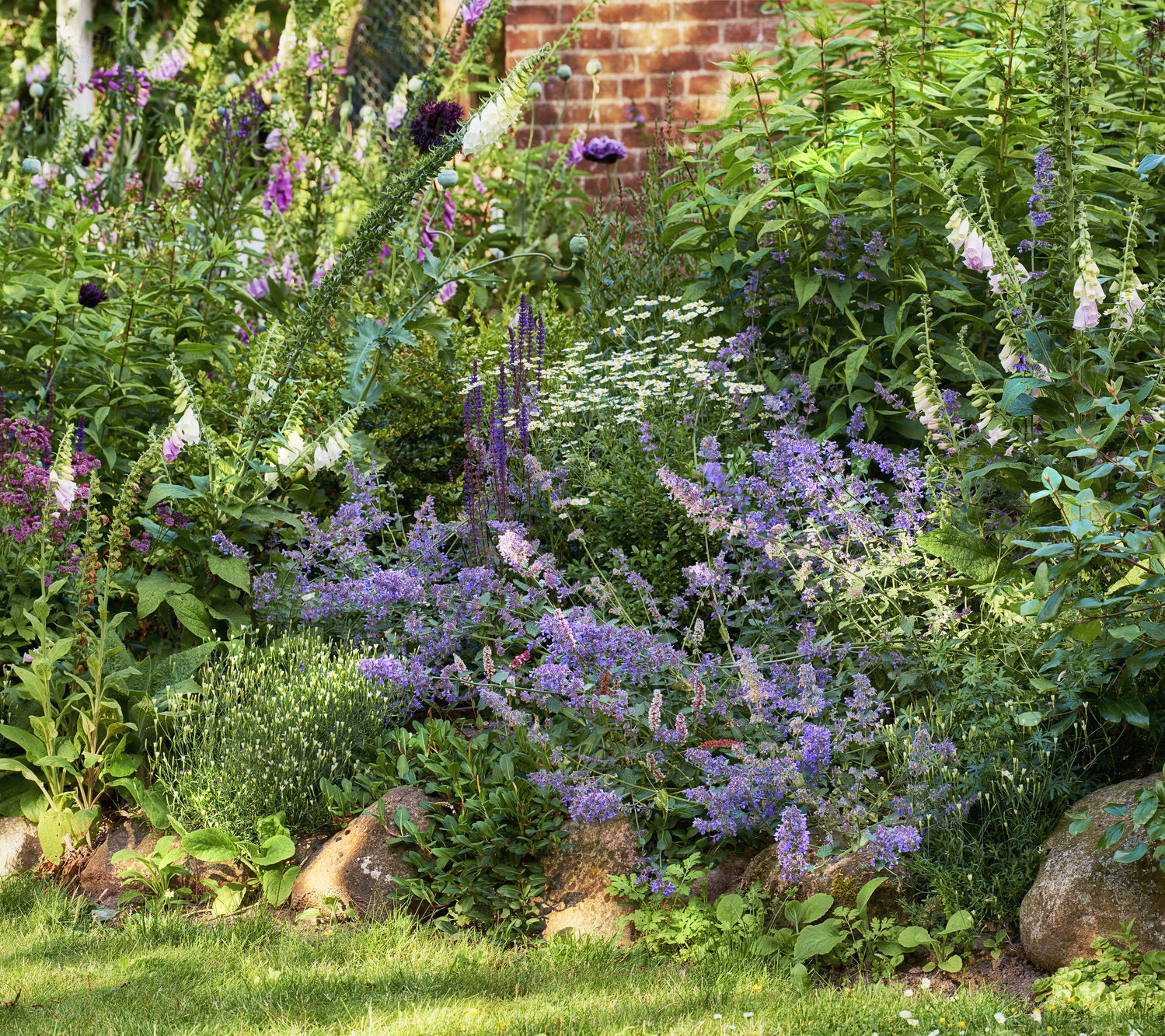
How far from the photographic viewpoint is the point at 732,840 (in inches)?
116

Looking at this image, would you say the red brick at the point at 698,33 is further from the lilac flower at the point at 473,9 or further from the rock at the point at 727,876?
the rock at the point at 727,876

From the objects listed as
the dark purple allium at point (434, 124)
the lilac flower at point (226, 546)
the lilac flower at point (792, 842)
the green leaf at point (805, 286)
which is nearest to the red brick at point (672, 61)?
the dark purple allium at point (434, 124)

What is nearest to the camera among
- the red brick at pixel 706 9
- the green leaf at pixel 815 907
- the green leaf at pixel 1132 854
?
the green leaf at pixel 1132 854

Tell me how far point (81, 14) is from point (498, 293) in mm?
4569

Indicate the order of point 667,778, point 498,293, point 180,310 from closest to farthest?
point 667,778 → point 180,310 → point 498,293

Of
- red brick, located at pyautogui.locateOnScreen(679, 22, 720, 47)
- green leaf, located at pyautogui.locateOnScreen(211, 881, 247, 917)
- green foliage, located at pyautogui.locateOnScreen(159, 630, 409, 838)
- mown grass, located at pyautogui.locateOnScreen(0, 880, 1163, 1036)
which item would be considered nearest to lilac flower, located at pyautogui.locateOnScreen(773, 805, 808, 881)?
mown grass, located at pyautogui.locateOnScreen(0, 880, 1163, 1036)

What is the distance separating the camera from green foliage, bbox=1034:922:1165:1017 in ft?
7.46

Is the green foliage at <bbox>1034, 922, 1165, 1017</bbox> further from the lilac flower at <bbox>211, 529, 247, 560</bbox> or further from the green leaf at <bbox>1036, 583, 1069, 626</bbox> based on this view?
the lilac flower at <bbox>211, 529, 247, 560</bbox>

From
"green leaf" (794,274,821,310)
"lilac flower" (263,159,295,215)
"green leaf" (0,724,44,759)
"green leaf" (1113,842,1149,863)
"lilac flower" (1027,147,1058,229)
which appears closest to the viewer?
"green leaf" (1113,842,1149,863)

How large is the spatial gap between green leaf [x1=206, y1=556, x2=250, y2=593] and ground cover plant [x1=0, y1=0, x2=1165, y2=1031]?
A: 0.03 m

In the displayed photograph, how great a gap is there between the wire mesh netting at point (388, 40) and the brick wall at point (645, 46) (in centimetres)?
159

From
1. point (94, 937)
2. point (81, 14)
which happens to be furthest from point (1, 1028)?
point (81, 14)

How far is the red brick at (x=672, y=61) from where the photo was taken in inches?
274

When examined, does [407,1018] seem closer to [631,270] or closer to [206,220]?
[631,270]
